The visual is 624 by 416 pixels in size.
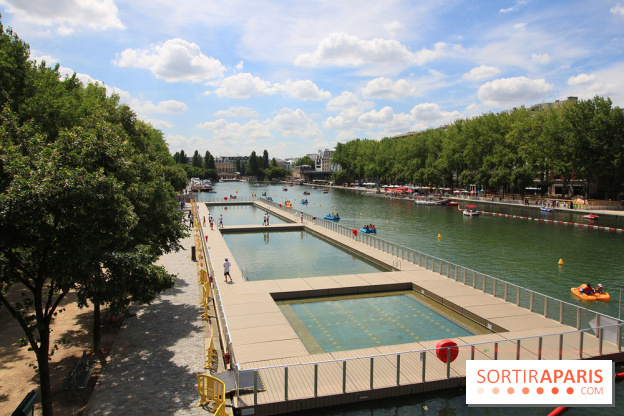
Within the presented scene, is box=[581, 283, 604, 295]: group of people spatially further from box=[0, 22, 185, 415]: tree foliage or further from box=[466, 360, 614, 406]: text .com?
box=[0, 22, 185, 415]: tree foliage

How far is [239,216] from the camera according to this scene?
66688 millimetres

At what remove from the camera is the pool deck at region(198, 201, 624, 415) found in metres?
12.8

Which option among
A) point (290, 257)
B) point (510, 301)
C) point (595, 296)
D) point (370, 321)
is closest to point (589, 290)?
point (595, 296)

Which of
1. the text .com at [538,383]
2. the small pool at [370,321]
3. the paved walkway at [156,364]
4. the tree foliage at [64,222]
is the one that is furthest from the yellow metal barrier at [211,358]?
the text .com at [538,383]

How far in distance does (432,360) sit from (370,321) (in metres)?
5.40

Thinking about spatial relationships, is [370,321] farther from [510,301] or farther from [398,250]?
[398,250]

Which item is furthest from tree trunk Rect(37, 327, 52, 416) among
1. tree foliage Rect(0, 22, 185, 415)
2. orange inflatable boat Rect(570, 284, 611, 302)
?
orange inflatable boat Rect(570, 284, 611, 302)

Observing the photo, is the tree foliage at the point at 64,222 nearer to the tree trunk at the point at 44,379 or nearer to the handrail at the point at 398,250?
the tree trunk at the point at 44,379

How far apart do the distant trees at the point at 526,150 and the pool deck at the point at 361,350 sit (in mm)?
64033

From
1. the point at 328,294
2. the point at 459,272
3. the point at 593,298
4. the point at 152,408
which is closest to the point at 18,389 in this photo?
the point at 152,408

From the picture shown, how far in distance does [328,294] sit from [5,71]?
1998 centimetres

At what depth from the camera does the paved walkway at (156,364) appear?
12.0m

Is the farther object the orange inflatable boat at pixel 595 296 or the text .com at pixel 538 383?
the orange inflatable boat at pixel 595 296

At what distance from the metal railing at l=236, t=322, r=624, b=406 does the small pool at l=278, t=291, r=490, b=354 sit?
315 cm
